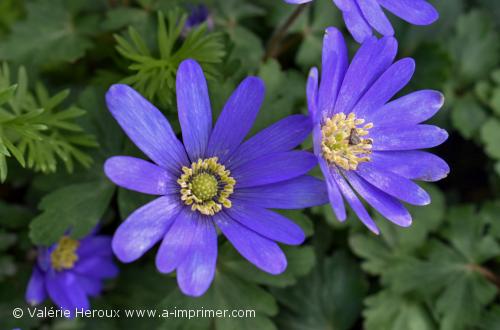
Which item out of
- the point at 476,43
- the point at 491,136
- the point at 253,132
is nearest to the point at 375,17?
the point at 253,132

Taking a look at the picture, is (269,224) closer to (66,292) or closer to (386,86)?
(386,86)

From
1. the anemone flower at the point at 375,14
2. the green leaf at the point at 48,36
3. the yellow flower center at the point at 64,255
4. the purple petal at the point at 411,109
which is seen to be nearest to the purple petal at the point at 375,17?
the anemone flower at the point at 375,14

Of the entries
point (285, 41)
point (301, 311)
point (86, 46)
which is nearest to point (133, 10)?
point (86, 46)

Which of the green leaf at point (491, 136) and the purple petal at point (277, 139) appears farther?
the green leaf at point (491, 136)

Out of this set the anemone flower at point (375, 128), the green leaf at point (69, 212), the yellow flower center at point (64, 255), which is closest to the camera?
the anemone flower at point (375, 128)

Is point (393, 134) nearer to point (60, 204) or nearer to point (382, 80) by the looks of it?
point (382, 80)

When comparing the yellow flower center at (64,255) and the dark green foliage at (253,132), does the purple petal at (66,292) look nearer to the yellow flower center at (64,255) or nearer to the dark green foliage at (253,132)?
the yellow flower center at (64,255)

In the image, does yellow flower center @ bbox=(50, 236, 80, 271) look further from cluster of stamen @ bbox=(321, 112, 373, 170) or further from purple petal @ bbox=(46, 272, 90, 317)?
cluster of stamen @ bbox=(321, 112, 373, 170)

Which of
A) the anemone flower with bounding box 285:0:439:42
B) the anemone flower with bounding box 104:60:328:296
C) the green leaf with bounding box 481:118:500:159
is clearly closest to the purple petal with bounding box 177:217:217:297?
the anemone flower with bounding box 104:60:328:296
